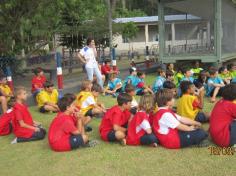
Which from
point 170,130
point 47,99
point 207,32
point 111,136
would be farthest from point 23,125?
point 207,32

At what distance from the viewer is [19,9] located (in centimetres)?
1587

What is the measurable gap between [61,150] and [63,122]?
1.62ft

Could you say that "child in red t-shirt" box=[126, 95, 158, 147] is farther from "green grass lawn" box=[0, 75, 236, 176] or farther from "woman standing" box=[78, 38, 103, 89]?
"woman standing" box=[78, 38, 103, 89]

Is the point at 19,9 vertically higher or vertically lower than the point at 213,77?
higher

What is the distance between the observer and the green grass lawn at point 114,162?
15.8 ft

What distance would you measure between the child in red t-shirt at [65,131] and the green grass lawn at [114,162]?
4.6 inches

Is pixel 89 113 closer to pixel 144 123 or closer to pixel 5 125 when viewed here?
pixel 5 125

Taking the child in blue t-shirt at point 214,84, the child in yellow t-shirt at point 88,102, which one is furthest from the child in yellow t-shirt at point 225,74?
the child in yellow t-shirt at point 88,102

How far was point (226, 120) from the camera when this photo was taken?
523 cm

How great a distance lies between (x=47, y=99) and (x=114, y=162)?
4106 millimetres

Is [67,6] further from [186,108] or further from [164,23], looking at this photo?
[186,108]

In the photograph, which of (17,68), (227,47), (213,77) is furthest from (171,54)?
(17,68)

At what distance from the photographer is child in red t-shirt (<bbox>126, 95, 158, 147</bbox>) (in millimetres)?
5535

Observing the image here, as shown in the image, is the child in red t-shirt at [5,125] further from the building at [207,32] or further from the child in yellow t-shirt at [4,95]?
the building at [207,32]
